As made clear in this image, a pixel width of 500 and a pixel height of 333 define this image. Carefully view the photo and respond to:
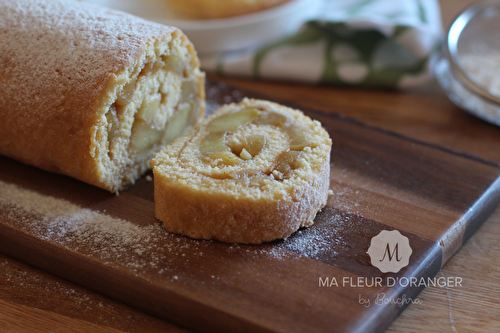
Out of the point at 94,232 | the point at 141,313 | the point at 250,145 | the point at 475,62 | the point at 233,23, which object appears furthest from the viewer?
the point at 233,23

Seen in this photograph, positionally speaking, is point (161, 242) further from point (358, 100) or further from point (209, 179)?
point (358, 100)

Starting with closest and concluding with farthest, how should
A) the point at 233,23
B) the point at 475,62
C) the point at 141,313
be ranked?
the point at 141,313
the point at 475,62
the point at 233,23

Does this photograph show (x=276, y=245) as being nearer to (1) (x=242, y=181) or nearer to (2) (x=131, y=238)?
(1) (x=242, y=181)

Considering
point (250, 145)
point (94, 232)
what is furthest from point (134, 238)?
point (250, 145)

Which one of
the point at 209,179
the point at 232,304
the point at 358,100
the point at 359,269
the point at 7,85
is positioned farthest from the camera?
the point at 358,100

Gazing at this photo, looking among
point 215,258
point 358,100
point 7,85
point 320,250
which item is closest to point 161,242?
point 215,258

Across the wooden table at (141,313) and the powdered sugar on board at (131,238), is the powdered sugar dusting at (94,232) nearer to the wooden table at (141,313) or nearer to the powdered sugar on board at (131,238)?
the powdered sugar on board at (131,238)
